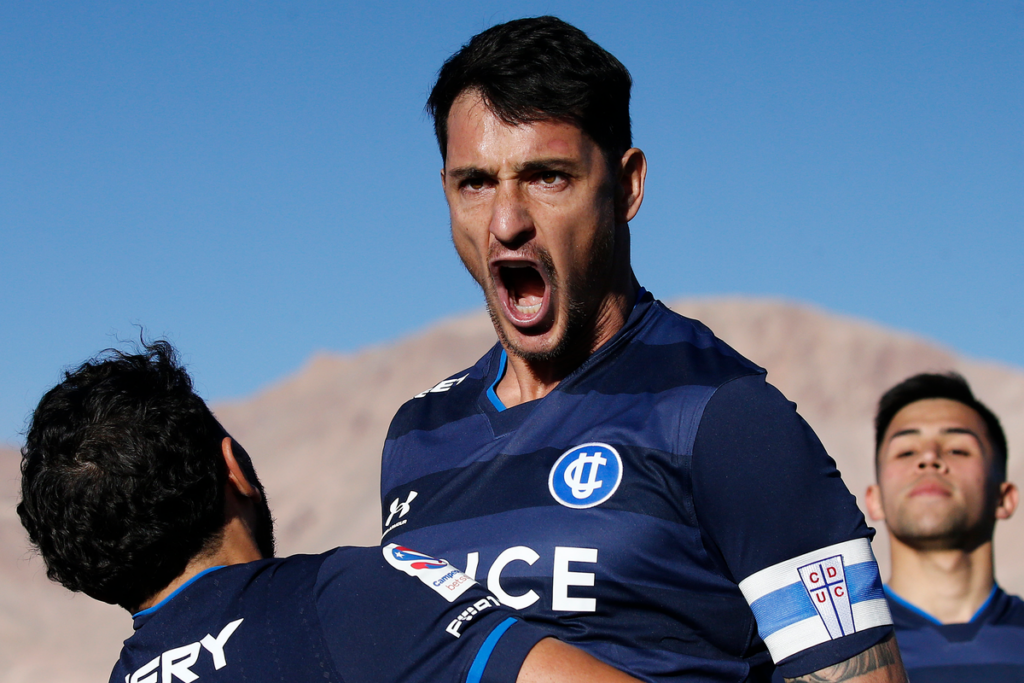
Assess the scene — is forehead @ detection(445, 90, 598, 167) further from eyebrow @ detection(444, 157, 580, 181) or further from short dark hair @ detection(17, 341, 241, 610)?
short dark hair @ detection(17, 341, 241, 610)

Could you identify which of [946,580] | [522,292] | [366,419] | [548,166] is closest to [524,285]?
[522,292]

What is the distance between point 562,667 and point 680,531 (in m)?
0.42

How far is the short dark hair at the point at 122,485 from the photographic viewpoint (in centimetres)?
232

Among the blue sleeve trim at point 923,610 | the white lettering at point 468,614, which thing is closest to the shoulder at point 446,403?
the white lettering at point 468,614

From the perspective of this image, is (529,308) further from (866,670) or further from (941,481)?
(941,481)

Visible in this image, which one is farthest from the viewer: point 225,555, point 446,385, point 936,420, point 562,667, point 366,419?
point 366,419

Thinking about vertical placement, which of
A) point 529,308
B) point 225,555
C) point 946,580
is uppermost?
point 529,308

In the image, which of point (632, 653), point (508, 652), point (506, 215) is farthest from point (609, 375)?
point (508, 652)

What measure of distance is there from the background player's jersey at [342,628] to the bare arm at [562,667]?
0.02 metres

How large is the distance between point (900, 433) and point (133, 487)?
4.15m

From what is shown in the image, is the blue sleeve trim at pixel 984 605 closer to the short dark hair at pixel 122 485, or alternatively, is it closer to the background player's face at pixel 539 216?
the background player's face at pixel 539 216

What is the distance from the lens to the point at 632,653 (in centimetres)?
217

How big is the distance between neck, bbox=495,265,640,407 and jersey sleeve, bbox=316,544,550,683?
777 millimetres

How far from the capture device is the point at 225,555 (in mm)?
2418
